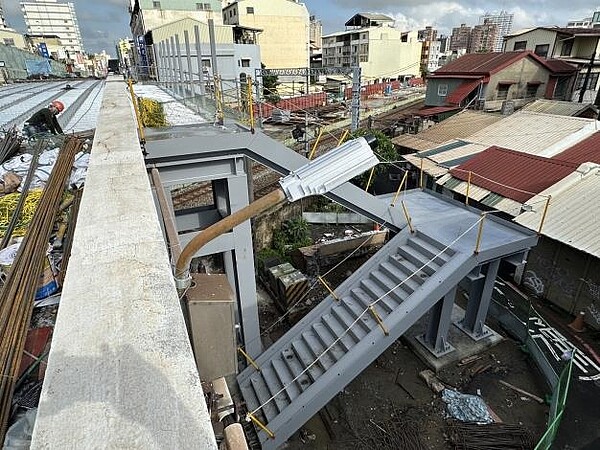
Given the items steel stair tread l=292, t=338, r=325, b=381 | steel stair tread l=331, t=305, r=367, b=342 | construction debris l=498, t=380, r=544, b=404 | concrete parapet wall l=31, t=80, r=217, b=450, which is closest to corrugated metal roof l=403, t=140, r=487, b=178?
construction debris l=498, t=380, r=544, b=404

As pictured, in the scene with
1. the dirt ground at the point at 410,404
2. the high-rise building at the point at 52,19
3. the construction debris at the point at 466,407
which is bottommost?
the dirt ground at the point at 410,404

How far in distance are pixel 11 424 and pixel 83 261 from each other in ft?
4.07

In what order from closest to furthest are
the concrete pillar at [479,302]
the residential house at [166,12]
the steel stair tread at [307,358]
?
the steel stair tread at [307,358] < the concrete pillar at [479,302] < the residential house at [166,12]

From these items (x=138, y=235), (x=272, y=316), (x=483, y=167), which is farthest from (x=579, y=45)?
(x=138, y=235)

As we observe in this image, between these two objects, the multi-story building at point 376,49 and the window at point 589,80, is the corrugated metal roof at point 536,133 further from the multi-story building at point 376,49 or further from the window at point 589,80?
the multi-story building at point 376,49

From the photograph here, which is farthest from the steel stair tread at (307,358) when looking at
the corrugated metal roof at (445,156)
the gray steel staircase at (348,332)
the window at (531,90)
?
the window at (531,90)

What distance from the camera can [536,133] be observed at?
16.4 metres

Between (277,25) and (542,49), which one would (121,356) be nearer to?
(542,49)

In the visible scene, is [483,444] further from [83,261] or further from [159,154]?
[159,154]

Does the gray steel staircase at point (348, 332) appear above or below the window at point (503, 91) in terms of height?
below

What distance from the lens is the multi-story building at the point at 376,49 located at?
167ft

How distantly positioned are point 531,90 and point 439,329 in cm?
2674

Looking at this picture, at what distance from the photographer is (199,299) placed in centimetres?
248

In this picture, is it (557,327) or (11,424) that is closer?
(11,424)
